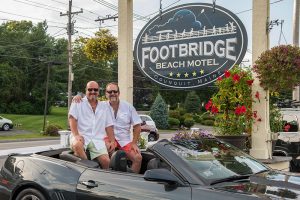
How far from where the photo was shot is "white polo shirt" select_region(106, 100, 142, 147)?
20.1 feet

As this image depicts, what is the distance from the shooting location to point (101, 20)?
32250mm

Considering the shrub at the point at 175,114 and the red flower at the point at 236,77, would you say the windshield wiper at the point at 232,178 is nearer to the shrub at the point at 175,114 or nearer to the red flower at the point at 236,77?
the red flower at the point at 236,77

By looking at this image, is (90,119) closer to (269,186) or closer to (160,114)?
(269,186)

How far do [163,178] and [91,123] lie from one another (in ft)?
7.17

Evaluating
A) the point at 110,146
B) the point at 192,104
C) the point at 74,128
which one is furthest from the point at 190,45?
the point at 192,104

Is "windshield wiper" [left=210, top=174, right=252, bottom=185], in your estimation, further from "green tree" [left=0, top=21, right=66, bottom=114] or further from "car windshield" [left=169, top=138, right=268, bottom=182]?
"green tree" [left=0, top=21, right=66, bottom=114]

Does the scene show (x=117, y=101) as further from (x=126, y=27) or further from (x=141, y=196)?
(x=126, y=27)

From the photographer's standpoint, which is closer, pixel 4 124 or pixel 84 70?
pixel 4 124

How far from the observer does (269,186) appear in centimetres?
407

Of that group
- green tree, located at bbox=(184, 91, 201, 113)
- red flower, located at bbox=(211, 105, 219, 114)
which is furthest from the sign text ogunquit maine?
green tree, located at bbox=(184, 91, 201, 113)

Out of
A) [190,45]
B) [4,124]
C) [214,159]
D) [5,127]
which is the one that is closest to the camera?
[214,159]

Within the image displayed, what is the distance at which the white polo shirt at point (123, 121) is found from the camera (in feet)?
20.1

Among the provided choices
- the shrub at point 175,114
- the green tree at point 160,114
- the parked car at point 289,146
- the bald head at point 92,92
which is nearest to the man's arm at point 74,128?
the bald head at point 92,92

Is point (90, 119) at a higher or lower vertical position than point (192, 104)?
higher
